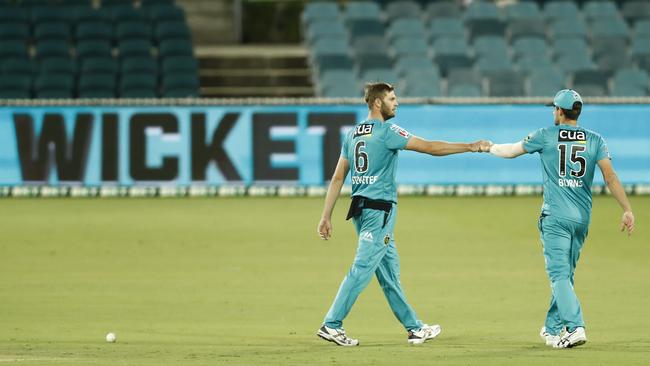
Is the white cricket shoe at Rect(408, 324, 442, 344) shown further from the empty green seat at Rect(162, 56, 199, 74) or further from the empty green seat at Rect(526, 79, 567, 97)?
the empty green seat at Rect(162, 56, 199, 74)

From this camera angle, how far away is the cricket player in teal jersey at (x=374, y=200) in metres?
9.56

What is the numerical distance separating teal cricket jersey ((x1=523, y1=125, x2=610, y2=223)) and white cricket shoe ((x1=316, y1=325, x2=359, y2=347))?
179 cm

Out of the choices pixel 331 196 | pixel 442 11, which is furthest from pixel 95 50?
pixel 331 196

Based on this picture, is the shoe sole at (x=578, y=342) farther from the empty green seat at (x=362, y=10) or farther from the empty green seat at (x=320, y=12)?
the empty green seat at (x=320, y=12)

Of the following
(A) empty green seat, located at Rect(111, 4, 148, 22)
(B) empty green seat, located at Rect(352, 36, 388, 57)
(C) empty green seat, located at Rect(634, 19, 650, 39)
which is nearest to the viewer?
(B) empty green seat, located at Rect(352, 36, 388, 57)

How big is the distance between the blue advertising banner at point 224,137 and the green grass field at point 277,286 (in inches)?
58.8

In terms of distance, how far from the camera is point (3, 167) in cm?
2391

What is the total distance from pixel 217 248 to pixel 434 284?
167 inches

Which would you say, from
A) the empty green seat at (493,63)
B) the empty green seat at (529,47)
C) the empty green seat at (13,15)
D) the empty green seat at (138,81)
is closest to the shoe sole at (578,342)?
the empty green seat at (138,81)

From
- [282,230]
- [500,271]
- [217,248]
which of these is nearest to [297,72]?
[282,230]

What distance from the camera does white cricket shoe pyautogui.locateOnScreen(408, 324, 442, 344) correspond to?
9688 millimetres

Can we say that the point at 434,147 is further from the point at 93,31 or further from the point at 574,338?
the point at 93,31

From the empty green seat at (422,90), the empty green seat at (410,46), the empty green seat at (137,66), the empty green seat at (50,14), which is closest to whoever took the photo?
the empty green seat at (422,90)

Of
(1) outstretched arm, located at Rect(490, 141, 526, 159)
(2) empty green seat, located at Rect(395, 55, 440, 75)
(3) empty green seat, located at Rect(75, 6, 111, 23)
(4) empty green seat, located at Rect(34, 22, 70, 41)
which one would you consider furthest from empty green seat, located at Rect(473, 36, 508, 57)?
(1) outstretched arm, located at Rect(490, 141, 526, 159)
